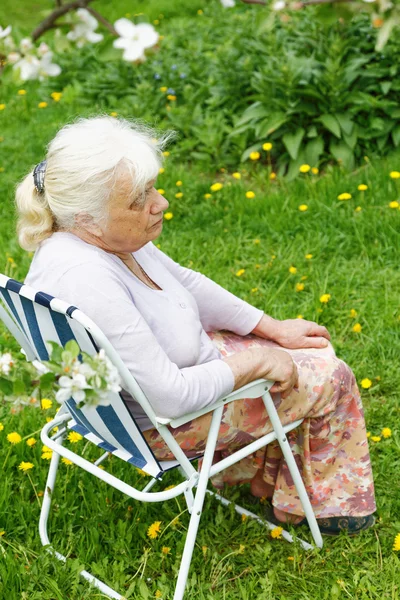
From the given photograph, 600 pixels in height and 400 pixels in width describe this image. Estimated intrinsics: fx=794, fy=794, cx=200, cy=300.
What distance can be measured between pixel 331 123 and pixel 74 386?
11.6 feet

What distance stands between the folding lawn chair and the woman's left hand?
34cm

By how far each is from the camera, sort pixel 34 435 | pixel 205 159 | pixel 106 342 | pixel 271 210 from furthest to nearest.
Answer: pixel 205 159, pixel 271 210, pixel 34 435, pixel 106 342

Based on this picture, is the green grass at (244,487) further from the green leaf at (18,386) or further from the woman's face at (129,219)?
the woman's face at (129,219)

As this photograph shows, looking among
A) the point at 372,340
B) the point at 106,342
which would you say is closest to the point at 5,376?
the point at 106,342

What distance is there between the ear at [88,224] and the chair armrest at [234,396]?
559 millimetres

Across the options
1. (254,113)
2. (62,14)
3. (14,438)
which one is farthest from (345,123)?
(62,14)

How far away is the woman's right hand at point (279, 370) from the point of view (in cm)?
218

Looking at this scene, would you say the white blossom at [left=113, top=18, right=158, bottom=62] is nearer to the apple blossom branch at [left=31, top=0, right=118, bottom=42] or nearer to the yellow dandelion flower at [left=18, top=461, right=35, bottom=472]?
the apple blossom branch at [left=31, top=0, right=118, bottom=42]

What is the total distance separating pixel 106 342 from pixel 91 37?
81cm

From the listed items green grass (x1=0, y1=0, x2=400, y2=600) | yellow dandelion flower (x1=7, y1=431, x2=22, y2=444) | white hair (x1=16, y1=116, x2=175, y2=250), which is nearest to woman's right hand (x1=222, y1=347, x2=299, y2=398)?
white hair (x1=16, y1=116, x2=175, y2=250)

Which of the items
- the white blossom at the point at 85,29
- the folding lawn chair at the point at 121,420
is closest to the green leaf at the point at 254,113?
the folding lawn chair at the point at 121,420

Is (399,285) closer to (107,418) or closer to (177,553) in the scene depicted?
(177,553)

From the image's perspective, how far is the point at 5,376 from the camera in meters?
1.59

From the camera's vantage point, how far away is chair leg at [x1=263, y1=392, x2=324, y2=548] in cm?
221
